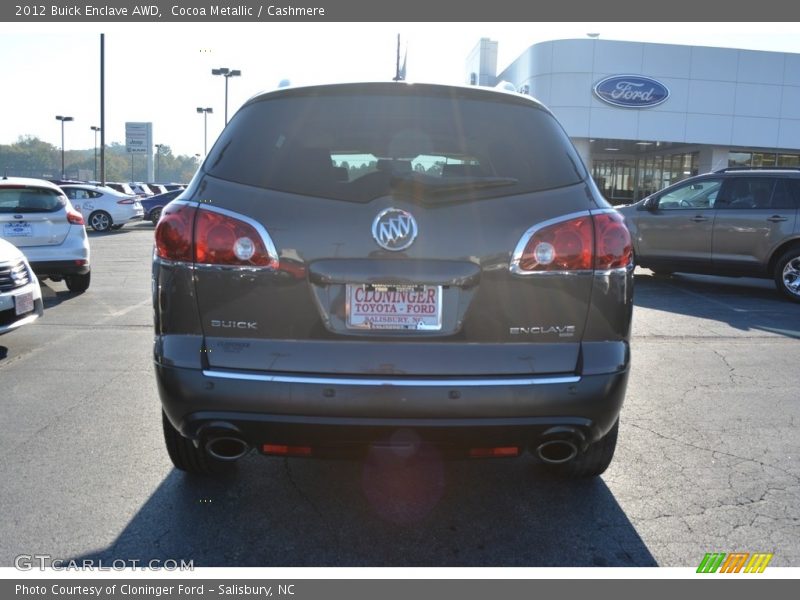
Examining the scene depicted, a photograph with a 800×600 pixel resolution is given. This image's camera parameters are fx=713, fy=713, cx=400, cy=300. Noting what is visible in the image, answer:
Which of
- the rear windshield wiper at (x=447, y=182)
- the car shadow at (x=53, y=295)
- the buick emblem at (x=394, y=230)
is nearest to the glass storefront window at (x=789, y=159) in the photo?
the car shadow at (x=53, y=295)

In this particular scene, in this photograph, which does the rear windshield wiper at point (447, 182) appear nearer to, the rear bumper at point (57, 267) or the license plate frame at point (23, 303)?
the license plate frame at point (23, 303)

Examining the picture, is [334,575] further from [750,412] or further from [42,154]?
[42,154]

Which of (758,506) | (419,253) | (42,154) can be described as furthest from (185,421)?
(42,154)

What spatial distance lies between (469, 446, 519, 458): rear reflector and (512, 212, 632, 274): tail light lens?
678 mm

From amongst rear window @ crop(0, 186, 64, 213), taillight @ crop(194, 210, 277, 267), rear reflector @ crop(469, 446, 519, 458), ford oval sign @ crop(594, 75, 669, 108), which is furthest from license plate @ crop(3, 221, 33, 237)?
ford oval sign @ crop(594, 75, 669, 108)

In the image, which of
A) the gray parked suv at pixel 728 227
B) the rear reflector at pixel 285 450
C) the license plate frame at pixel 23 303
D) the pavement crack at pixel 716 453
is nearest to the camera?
Result: the rear reflector at pixel 285 450

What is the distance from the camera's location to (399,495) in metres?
3.39

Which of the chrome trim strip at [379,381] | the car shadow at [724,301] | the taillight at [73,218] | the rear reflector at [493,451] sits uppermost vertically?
the taillight at [73,218]

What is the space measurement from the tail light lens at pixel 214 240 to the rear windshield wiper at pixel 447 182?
570 mm

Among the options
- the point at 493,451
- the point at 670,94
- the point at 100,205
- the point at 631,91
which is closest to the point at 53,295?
the point at 493,451

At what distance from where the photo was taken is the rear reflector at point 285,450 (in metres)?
2.72

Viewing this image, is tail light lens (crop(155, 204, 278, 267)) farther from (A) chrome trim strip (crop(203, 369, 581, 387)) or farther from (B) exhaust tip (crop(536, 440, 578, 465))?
(B) exhaust tip (crop(536, 440, 578, 465))

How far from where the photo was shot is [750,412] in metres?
4.74

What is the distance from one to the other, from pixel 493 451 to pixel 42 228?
27.0ft
